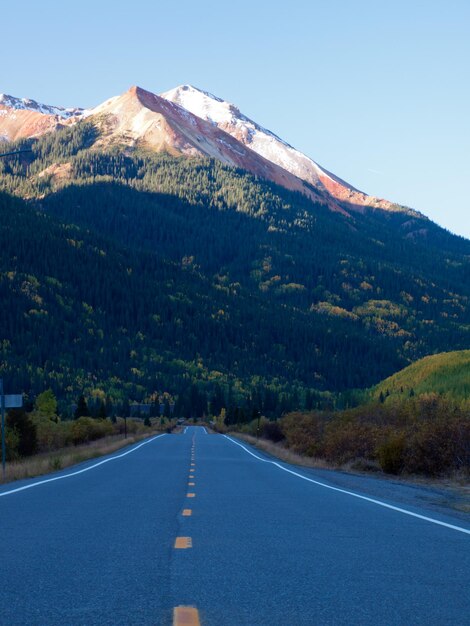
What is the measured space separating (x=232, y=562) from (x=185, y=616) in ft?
8.69

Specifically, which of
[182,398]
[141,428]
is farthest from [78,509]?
[182,398]

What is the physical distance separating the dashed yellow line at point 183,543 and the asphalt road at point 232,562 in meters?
0.04

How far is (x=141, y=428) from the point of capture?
122 m

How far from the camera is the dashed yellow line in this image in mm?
10438

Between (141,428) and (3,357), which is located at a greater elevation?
(3,357)

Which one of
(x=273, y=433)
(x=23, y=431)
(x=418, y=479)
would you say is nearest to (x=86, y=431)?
(x=23, y=431)

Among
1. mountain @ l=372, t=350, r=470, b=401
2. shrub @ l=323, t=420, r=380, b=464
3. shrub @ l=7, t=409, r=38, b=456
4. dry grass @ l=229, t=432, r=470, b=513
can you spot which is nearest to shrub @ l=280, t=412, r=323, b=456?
dry grass @ l=229, t=432, r=470, b=513

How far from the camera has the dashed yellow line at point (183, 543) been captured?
1044 centimetres

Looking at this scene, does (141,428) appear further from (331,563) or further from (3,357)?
(331,563)

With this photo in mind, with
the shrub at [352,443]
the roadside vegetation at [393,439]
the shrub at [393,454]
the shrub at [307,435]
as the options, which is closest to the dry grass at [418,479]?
the roadside vegetation at [393,439]

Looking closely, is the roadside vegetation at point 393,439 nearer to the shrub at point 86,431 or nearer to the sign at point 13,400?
the sign at point 13,400

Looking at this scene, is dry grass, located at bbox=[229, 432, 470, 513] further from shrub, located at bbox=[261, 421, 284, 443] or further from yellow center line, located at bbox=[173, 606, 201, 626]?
shrub, located at bbox=[261, 421, 284, 443]

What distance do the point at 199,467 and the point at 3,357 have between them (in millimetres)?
169065

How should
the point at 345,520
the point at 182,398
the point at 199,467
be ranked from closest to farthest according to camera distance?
the point at 345,520 → the point at 199,467 → the point at 182,398
